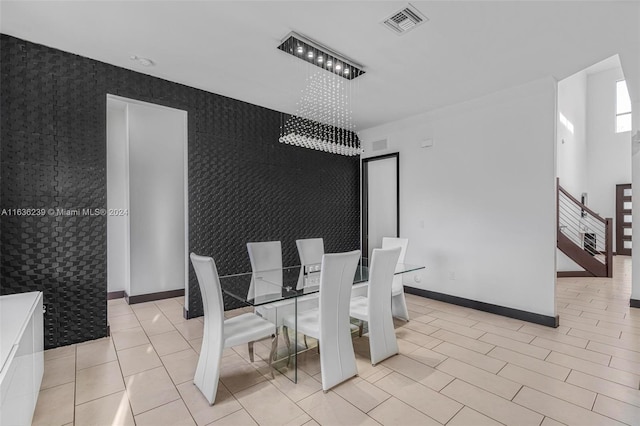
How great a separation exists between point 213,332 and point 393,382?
143cm

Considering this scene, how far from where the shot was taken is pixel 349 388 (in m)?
2.27

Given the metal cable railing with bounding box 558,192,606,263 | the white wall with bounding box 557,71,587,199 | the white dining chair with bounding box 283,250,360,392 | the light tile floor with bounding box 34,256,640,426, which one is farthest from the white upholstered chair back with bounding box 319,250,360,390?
the white wall with bounding box 557,71,587,199

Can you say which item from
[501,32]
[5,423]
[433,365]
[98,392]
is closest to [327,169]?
[501,32]

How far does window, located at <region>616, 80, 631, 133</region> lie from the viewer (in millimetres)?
8367

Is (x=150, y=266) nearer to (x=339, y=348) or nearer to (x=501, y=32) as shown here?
(x=339, y=348)

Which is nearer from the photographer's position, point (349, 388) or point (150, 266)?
point (349, 388)

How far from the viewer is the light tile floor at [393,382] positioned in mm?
1958

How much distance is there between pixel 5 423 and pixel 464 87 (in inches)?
187

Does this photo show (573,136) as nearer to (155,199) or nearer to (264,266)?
(264,266)

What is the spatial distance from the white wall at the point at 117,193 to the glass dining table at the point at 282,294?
2606mm

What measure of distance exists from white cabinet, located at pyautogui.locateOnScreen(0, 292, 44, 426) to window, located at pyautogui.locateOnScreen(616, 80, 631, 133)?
1254 cm

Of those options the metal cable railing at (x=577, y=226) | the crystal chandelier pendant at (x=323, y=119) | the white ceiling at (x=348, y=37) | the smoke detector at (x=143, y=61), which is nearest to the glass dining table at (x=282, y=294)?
the crystal chandelier pendant at (x=323, y=119)

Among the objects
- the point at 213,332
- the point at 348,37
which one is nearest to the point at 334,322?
the point at 213,332

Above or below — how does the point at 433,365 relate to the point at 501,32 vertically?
below
